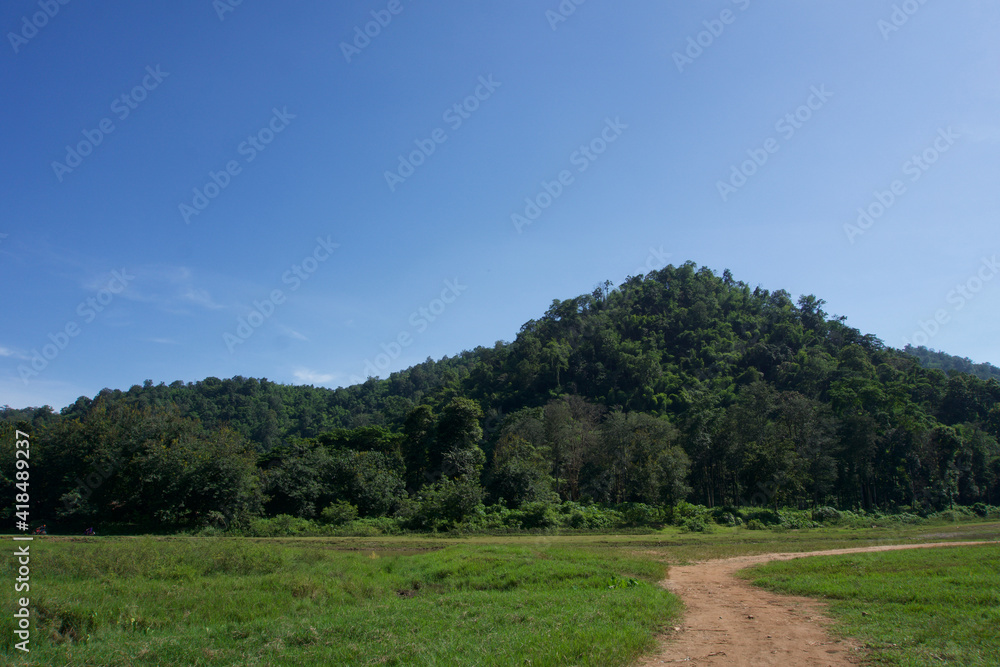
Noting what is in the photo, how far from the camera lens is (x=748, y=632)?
1112cm

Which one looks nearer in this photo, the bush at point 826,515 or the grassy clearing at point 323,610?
the grassy clearing at point 323,610

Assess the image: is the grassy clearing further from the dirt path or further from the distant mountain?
the distant mountain

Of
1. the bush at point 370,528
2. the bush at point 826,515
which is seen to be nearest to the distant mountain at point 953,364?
A: the bush at point 826,515

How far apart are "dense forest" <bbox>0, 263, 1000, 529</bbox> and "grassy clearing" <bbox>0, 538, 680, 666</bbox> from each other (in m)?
21.8

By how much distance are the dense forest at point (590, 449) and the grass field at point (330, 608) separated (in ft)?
69.6

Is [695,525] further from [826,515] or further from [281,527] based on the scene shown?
[281,527]

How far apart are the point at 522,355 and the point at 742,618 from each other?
92.8 metres

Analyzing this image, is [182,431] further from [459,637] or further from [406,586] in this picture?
[459,637]

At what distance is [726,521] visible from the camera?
41906mm

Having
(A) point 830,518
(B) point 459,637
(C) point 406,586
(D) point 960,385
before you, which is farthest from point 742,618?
(D) point 960,385

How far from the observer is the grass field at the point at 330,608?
360 inches

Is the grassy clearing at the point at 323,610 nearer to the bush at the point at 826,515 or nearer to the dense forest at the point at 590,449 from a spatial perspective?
the dense forest at the point at 590,449

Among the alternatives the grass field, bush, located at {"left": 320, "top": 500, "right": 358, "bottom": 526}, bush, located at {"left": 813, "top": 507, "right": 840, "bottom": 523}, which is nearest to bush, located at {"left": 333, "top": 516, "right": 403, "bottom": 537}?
bush, located at {"left": 320, "top": 500, "right": 358, "bottom": 526}

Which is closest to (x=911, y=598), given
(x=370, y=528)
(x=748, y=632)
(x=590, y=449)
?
(x=748, y=632)
